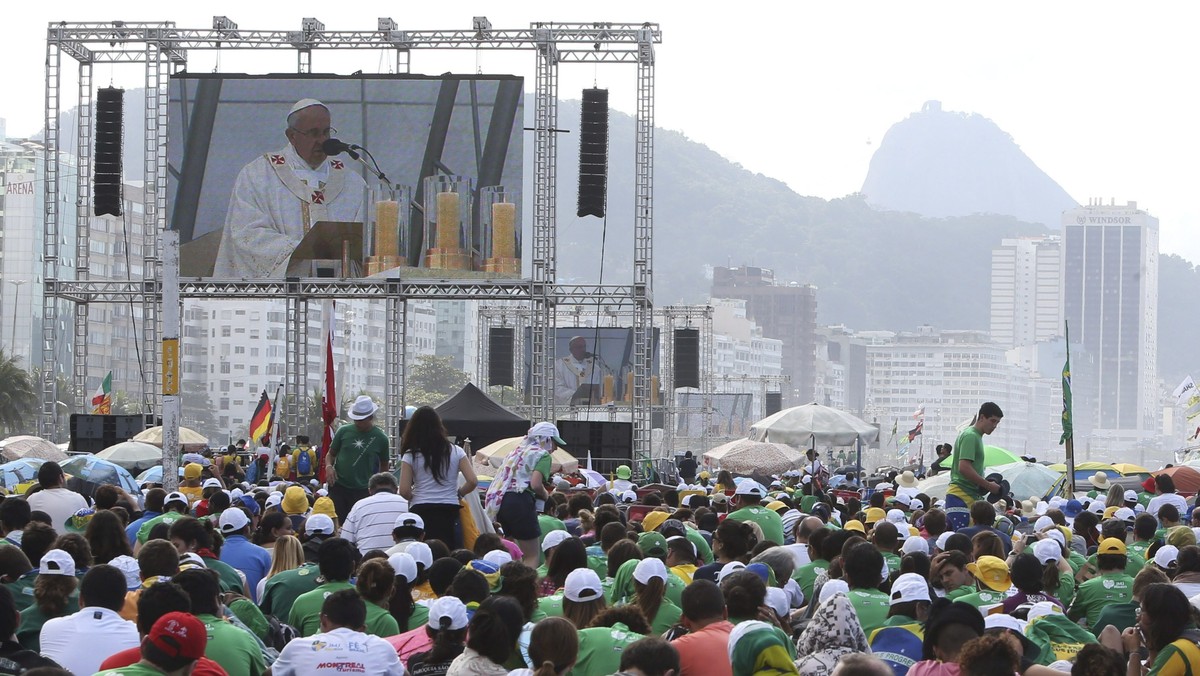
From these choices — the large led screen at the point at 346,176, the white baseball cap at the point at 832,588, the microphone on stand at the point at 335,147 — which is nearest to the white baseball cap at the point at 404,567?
the white baseball cap at the point at 832,588

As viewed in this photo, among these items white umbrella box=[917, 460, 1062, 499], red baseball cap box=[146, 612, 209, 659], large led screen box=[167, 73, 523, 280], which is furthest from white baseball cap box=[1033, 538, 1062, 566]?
large led screen box=[167, 73, 523, 280]

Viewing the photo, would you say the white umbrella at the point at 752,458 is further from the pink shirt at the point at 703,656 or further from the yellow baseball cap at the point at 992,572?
the pink shirt at the point at 703,656

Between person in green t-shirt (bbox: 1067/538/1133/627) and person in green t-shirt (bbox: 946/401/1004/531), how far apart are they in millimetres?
2452

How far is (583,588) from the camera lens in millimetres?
7883

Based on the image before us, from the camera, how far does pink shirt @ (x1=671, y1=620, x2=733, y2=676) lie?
709cm

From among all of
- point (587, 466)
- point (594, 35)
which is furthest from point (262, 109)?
point (587, 466)

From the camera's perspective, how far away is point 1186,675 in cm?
716

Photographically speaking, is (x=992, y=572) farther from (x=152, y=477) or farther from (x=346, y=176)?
(x=346, y=176)

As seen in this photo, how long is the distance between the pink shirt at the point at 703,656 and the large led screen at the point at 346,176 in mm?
24768

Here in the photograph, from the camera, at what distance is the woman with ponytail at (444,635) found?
7086mm

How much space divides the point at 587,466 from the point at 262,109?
31.8 ft

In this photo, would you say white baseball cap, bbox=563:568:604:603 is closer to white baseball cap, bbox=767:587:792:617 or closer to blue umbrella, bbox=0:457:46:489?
white baseball cap, bbox=767:587:792:617

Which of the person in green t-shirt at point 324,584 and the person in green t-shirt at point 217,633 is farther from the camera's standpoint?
the person in green t-shirt at point 324,584

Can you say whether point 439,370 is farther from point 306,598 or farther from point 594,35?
point 306,598
